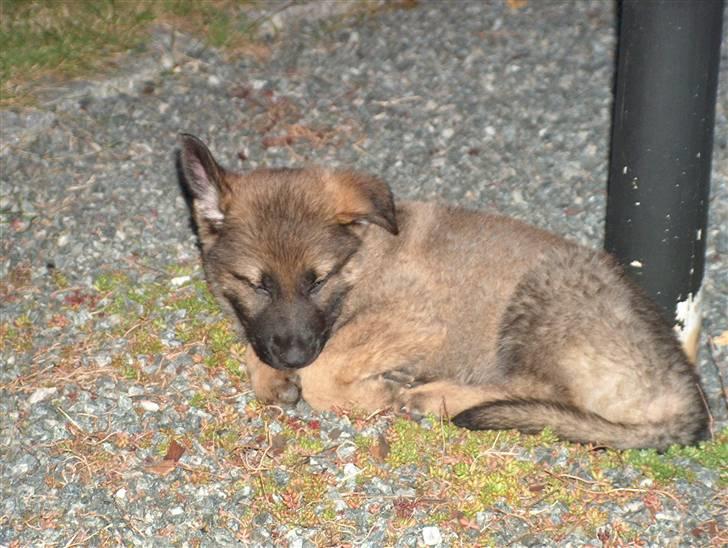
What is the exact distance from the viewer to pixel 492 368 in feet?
15.4

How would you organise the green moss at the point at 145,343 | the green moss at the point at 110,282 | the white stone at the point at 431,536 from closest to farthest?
1. the white stone at the point at 431,536
2. the green moss at the point at 145,343
3. the green moss at the point at 110,282

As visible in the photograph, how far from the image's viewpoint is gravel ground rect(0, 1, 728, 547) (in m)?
4.04

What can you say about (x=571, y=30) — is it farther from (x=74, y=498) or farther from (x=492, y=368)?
(x=74, y=498)

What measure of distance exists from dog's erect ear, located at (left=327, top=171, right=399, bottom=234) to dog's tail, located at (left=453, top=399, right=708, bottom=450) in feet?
2.93

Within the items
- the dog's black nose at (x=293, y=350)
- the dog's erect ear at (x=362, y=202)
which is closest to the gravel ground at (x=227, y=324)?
the dog's black nose at (x=293, y=350)

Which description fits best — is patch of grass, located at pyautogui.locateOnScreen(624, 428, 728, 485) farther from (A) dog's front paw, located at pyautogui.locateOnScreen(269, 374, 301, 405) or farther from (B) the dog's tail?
(A) dog's front paw, located at pyautogui.locateOnScreen(269, 374, 301, 405)

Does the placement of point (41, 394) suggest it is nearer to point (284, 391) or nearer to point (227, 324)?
point (227, 324)

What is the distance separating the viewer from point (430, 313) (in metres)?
4.72

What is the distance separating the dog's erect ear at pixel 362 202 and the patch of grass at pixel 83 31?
120 inches

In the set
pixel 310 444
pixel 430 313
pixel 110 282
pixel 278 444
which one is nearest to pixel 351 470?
pixel 310 444

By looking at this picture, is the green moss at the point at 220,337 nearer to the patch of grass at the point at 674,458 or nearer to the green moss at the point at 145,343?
the green moss at the point at 145,343

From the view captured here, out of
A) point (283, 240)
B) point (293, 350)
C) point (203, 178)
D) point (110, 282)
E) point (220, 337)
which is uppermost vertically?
point (203, 178)

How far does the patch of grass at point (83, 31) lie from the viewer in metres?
6.96

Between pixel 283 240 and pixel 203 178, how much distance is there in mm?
478
